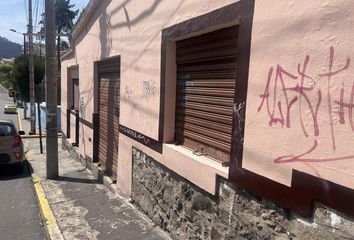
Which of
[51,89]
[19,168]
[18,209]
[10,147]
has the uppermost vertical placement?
[51,89]

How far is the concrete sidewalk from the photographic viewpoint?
5770 mm

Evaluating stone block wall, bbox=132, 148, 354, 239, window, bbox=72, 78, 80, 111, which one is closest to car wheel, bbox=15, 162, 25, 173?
window, bbox=72, 78, 80, 111

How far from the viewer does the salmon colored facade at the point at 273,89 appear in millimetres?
2602

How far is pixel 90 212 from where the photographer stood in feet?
22.3

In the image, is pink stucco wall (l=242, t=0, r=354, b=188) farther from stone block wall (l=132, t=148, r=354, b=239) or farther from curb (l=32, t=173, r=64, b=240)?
curb (l=32, t=173, r=64, b=240)

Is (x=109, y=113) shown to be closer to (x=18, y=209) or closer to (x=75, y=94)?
(x=18, y=209)

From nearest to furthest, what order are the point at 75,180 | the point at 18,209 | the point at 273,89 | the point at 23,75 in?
1. the point at 273,89
2. the point at 18,209
3. the point at 75,180
4. the point at 23,75

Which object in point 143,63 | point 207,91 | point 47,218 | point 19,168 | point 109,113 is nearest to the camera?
point 207,91

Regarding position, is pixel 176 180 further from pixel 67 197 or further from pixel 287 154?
pixel 67 197

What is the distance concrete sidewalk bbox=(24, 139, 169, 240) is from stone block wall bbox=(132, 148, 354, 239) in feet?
0.77

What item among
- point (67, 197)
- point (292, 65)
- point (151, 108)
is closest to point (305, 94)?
point (292, 65)

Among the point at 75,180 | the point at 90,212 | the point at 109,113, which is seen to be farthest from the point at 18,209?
the point at 109,113

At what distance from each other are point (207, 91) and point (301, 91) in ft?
5.98

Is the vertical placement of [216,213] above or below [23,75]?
below
